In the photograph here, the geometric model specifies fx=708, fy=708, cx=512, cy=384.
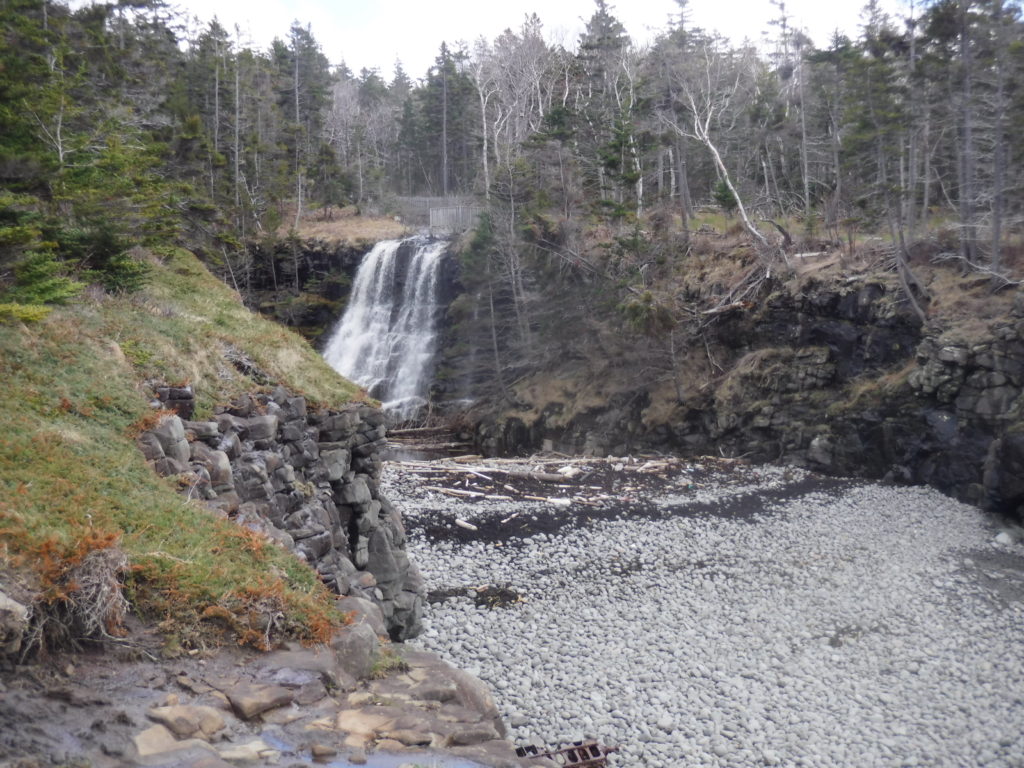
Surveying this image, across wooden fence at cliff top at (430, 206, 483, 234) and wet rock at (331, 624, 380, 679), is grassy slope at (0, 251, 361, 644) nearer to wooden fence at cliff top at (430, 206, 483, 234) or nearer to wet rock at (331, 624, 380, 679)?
wet rock at (331, 624, 380, 679)

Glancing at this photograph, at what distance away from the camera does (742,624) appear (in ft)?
38.6

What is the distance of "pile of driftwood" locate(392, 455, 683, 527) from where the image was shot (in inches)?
760

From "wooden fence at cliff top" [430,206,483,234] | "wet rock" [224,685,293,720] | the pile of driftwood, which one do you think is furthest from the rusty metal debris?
"wooden fence at cliff top" [430,206,483,234]

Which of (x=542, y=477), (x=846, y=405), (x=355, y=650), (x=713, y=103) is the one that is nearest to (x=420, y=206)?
(x=713, y=103)

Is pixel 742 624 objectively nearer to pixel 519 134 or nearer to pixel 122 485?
pixel 122 485

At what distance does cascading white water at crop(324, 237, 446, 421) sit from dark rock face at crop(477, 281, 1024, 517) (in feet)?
17.0

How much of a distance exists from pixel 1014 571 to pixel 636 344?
1472 cm

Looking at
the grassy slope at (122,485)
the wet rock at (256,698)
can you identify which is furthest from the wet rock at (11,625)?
the wet rock at (256,698)

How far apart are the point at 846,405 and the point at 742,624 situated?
12.5m

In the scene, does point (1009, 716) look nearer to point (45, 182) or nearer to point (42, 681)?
point (42, 681)

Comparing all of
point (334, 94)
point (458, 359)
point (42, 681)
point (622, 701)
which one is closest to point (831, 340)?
point (458, 359)

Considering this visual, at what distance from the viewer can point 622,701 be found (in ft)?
30.9

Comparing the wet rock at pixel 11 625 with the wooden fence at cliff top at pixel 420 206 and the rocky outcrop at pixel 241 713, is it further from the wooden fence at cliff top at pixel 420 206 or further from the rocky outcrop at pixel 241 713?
the wooden fence at cliff top at pixel 420 206

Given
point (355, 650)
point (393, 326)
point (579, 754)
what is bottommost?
point (579, 754)
